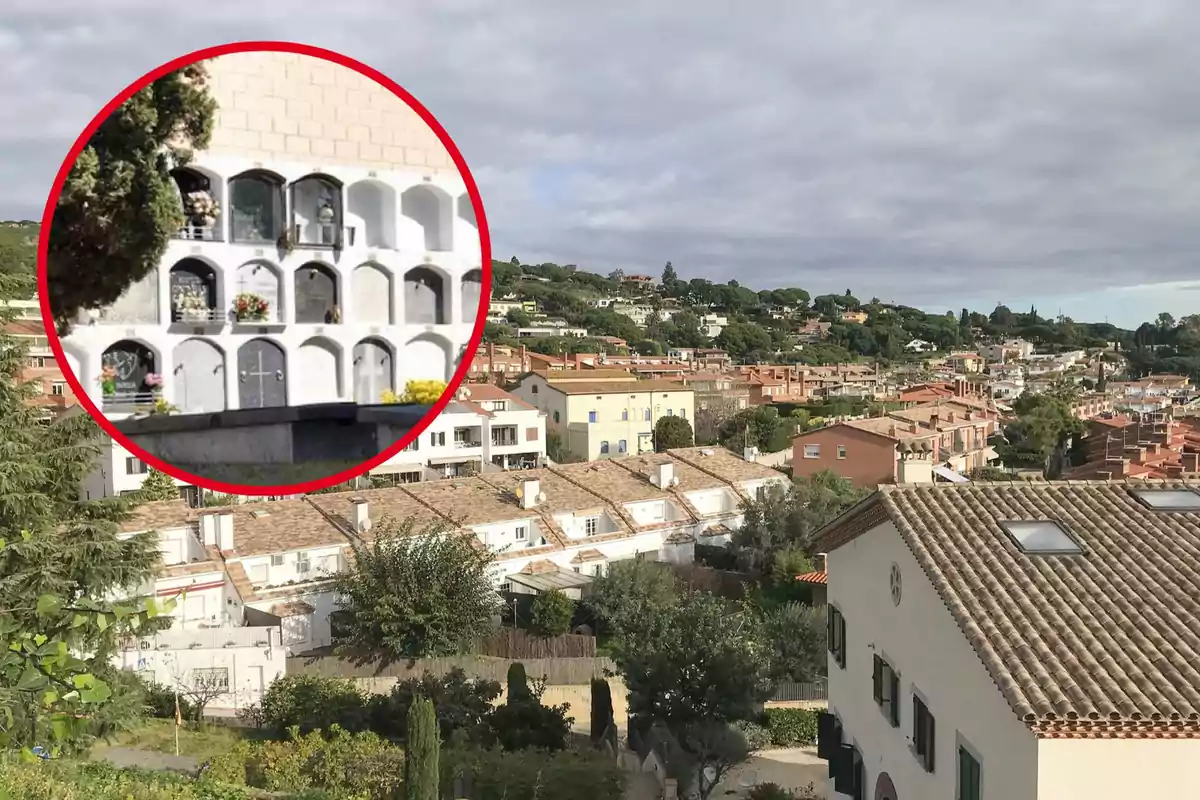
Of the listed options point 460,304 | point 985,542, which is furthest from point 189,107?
point 985,542

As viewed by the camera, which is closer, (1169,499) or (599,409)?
(1169,499)

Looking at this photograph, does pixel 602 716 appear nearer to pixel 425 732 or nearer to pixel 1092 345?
pixel 425 732

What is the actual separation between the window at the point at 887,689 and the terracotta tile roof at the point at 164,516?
49.5 feet

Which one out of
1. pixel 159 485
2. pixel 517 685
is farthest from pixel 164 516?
pixel 159 485

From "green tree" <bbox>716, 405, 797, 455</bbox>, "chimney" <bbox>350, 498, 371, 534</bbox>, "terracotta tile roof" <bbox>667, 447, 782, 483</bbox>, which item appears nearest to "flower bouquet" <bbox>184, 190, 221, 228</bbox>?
"chimney" <bbox>350, 498, 371, 534</bbox>

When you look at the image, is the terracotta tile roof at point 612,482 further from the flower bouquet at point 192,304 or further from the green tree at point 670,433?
the flower bouquet at point 192,304

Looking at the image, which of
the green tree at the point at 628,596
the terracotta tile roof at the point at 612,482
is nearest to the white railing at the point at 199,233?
the green tree at the point at 628,596

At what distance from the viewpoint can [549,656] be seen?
18578mm

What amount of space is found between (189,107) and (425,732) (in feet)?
36.3

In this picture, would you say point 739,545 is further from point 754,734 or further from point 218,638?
point 218,638

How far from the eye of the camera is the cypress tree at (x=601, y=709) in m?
15.3

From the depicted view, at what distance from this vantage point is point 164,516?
20.2 m

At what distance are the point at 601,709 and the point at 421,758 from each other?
4.67 m

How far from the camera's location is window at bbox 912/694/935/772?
823 cm
